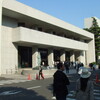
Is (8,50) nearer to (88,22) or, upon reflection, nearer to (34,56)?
(34,56)

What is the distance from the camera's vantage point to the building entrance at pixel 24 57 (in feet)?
114

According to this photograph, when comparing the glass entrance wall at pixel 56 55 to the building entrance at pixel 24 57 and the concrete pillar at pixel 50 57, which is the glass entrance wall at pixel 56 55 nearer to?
the concrete pillar at pixel 50 57

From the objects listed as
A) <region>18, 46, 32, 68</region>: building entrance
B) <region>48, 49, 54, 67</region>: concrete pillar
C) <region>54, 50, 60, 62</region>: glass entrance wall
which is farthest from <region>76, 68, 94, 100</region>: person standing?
<region>54, 50, 60, 62</region>: glass entrance wall

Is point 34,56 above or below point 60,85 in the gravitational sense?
above

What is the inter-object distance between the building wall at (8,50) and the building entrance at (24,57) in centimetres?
267

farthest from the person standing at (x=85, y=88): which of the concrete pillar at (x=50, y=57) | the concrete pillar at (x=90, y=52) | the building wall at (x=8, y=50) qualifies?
the concrete pillar at (x=90, y=52)

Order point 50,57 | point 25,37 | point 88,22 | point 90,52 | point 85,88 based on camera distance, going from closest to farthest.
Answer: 1. point 85,88
2. point 25,37
3. point 50,57
4. point 90,52
5. point 88,22

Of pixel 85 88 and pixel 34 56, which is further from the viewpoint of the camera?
pixel 34 56

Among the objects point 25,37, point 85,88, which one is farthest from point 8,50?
point 85,88

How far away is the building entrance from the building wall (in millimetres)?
2669

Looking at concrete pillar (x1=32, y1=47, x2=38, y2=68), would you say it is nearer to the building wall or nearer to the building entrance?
the building entrance

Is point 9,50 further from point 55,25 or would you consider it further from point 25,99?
point 25,99

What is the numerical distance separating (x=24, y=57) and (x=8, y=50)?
5890 mm

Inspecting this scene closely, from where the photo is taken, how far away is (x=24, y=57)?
1415 inches
